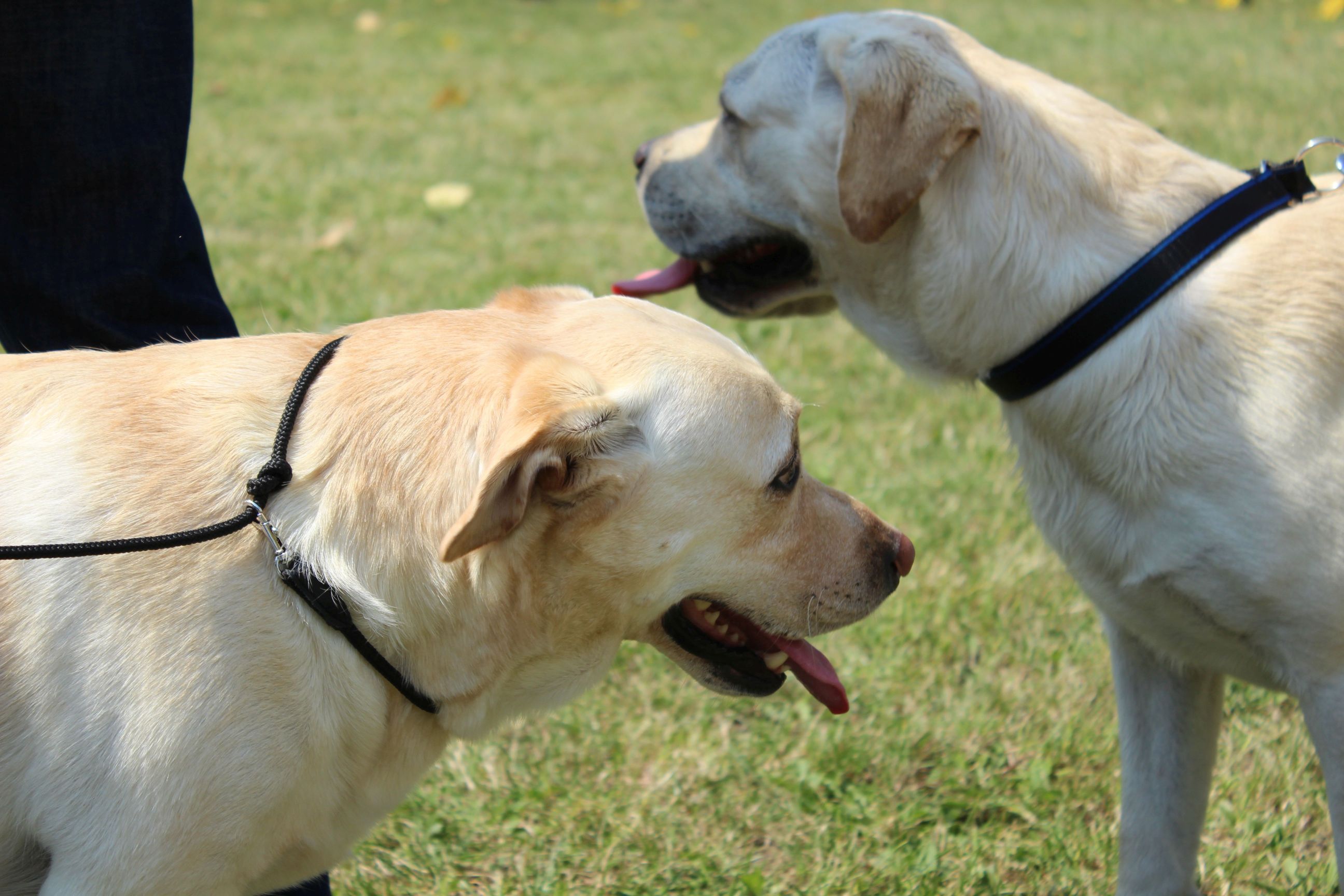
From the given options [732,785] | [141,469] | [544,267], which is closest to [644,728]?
[732,785]

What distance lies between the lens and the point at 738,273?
3.56 metres

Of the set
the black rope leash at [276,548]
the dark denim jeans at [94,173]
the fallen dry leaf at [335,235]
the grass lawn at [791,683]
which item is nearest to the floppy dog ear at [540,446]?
the black rope leash at [276,548]

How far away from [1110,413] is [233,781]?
1.91 metres

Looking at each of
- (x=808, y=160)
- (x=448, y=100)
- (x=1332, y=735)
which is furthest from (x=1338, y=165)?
(x=448, y=100)

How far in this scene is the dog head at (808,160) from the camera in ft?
9.34

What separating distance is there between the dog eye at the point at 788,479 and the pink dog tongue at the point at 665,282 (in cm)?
147

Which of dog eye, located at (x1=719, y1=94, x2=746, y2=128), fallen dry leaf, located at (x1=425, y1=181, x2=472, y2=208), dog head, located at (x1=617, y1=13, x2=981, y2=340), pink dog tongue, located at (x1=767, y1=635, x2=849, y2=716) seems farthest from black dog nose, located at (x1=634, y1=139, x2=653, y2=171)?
fallen dry leaf, located at (x1=425, y1=181, x2=472, y2=208)

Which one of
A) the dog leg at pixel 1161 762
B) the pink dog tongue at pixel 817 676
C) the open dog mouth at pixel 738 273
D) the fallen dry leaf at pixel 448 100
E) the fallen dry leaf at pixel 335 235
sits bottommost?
the fallen dry leaf at pixel 448 100

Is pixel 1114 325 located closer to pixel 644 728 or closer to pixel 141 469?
pixel 644 728

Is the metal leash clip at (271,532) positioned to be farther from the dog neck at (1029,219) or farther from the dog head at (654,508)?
the dog neck at (1029,219)

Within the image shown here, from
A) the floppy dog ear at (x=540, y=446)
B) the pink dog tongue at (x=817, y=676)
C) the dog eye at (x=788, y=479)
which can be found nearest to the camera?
the floppy dog ear at (x=540, y=446)

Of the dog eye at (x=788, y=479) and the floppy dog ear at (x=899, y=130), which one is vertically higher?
the floppy dog ear at (x=899, y=130)

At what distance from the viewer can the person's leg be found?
→ 270cm

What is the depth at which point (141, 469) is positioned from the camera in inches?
81.7
